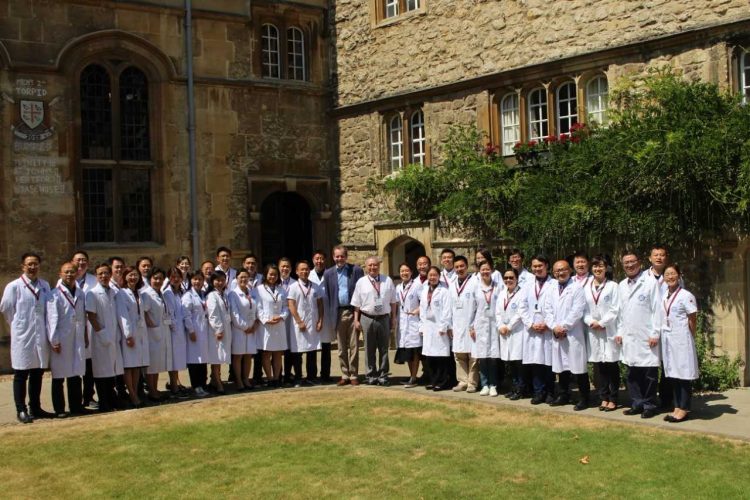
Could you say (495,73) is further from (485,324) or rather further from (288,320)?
(288,320)

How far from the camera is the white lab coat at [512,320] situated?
10.5 m

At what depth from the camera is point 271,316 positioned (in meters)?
11.8


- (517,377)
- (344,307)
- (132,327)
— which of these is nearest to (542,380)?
(517,377)

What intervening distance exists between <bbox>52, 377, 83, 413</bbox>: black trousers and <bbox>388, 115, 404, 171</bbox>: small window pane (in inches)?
350

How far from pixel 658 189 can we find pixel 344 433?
18.3ft

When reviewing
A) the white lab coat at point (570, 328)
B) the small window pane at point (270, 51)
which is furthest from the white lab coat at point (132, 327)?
the small window pane at point (270, 51)

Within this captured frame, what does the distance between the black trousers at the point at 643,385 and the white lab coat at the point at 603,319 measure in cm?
26

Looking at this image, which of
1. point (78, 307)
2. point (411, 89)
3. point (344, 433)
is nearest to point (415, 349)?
point (344, 433)

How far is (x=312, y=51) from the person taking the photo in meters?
18.4

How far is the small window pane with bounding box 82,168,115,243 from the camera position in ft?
52.4

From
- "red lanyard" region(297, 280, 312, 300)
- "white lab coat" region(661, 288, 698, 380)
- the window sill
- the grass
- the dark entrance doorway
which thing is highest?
the window sill

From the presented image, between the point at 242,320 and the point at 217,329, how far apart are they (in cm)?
41

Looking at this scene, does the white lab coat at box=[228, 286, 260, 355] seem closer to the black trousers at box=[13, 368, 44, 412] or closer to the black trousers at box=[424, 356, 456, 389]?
the black trousers at box=[424, 356, 456, 389]

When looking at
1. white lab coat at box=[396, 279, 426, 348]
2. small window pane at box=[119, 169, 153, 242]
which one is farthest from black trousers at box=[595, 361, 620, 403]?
small window pane at box=[119, 169, 153, 242]
